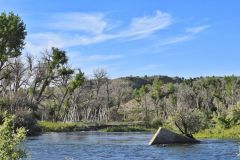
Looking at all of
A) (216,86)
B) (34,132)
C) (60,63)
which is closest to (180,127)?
(34,132)

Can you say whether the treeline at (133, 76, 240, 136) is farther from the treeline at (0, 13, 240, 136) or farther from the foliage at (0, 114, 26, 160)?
the foliage at (0, 114, 26, 160)

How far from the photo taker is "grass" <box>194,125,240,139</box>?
66.6 metres

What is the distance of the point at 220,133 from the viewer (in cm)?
6988

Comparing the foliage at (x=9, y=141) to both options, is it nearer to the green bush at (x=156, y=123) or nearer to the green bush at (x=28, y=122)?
the green bush at (x=28, y=122)

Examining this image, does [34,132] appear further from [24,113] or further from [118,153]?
[118,153]

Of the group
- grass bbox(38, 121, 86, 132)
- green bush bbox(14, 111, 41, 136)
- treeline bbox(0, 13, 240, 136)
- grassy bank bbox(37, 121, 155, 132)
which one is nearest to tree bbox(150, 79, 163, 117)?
treeline bbox(0, 13, 240, 136)

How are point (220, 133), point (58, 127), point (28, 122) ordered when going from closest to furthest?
point (220, 133)
point (28, 122)
point (58, 127)

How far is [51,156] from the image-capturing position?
42.0 metres

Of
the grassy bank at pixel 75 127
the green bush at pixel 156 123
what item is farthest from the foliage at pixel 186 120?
the green bush at pixel 156 123

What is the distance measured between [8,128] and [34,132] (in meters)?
71.0

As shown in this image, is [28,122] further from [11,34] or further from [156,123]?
[156,123]

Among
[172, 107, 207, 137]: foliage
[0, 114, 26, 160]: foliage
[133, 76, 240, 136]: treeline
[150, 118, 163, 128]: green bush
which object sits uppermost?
[133, 76, 240, 136]: treeline

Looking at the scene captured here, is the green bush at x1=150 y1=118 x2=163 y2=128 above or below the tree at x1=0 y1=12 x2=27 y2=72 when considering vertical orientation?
below

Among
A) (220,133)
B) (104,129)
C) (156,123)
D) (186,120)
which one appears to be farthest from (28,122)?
(156,123)
